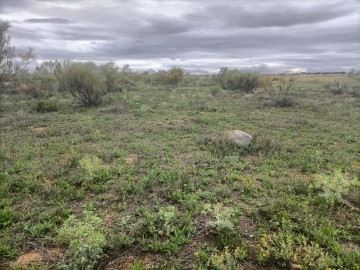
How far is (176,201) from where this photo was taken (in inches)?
234

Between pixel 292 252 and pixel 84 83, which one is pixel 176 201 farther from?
pixel 84 83

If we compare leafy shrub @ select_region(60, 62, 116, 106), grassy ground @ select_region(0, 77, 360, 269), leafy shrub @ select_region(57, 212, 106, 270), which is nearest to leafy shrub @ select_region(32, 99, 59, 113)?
leafy shrub @ select_region(60, 62, 116, 106)

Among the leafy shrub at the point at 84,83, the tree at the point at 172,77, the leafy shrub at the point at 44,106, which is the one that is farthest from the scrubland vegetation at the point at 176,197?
the tree at the point at 172,77

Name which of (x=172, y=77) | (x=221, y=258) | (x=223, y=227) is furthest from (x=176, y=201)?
(x=172, y=77)

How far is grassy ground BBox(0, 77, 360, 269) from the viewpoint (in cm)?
435

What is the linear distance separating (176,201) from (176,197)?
0.28 feet

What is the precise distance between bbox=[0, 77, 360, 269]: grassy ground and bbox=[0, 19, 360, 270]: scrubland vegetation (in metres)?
0.02

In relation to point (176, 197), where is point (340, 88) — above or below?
above

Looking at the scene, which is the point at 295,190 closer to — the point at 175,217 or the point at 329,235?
the point at 329,235

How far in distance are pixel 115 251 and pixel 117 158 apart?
422 cm

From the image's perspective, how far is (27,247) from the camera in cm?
457

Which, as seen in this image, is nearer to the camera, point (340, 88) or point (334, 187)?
point (334, 187)

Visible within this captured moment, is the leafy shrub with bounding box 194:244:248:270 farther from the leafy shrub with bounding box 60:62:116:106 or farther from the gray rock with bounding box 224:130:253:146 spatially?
the leafy shrub with bounding box 60:62:116:106

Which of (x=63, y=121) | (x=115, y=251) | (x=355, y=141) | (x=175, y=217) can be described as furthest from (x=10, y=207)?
(x=355, y=141)
